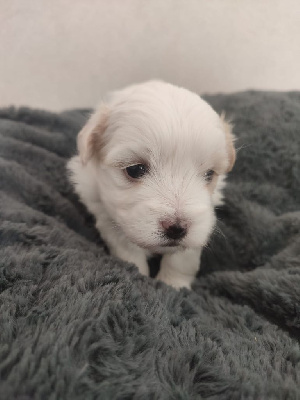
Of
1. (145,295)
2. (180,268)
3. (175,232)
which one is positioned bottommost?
(180,268)

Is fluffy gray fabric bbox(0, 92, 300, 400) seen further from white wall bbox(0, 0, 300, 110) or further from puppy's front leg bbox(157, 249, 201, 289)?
white wall bbox(0, 0, 300, 110)

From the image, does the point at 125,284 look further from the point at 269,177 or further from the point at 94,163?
the point at 269,177

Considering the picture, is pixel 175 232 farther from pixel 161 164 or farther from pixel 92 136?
pixel 92 136

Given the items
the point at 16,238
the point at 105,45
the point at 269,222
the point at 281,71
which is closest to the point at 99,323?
the point at 16,238

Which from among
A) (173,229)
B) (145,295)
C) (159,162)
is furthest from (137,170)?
(145,295)

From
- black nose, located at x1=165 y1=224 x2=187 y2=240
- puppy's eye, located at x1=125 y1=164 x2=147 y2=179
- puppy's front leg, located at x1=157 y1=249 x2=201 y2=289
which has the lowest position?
puppy's front leg, located at x1=157 y1=249 x2=201 y2=289

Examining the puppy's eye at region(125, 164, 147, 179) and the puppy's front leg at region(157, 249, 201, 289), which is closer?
the puppy's eye at region(125, 164, 147, 179)

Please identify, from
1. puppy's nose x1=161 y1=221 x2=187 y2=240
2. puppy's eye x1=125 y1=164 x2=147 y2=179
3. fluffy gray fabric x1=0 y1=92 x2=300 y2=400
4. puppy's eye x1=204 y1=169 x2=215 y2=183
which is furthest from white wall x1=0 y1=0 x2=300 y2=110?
puppy's nose x1=161 y1=221 x2=187 y2=240
